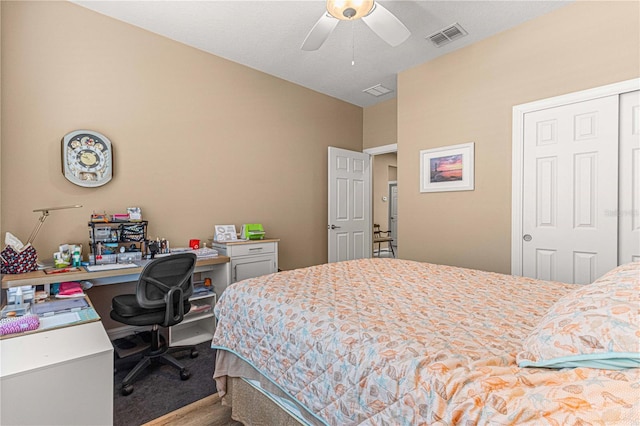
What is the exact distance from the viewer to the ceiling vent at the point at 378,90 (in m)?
4.30

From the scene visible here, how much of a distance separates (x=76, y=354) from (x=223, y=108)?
9.51ft

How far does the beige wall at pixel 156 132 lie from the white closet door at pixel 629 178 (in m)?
3.17

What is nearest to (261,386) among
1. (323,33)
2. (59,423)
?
(59,423)

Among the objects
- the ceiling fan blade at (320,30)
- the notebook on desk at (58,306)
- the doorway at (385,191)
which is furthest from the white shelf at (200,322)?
the doorway at (385,191)

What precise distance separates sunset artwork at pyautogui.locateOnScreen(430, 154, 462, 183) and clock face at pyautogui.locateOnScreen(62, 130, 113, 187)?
10.8 feet

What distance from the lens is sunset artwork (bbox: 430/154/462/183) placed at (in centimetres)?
339

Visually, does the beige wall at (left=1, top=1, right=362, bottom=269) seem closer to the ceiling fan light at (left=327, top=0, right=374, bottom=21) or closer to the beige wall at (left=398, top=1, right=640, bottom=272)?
the beige wall at (left=398, top=1, right=640, bottom=272)

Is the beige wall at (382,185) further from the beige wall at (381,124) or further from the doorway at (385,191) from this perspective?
the beige wall at (381,124)

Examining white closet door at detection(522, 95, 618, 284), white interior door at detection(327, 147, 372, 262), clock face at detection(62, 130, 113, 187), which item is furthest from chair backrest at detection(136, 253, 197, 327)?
white closet door at detection(522, 95, 618, 284)

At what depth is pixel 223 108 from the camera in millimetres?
3564

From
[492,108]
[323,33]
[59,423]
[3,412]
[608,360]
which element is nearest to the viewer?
[608,360]

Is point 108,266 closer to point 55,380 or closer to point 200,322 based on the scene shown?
point 200,322

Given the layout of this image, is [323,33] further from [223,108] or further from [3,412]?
[3,412]

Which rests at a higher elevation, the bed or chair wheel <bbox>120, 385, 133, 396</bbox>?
the bed
